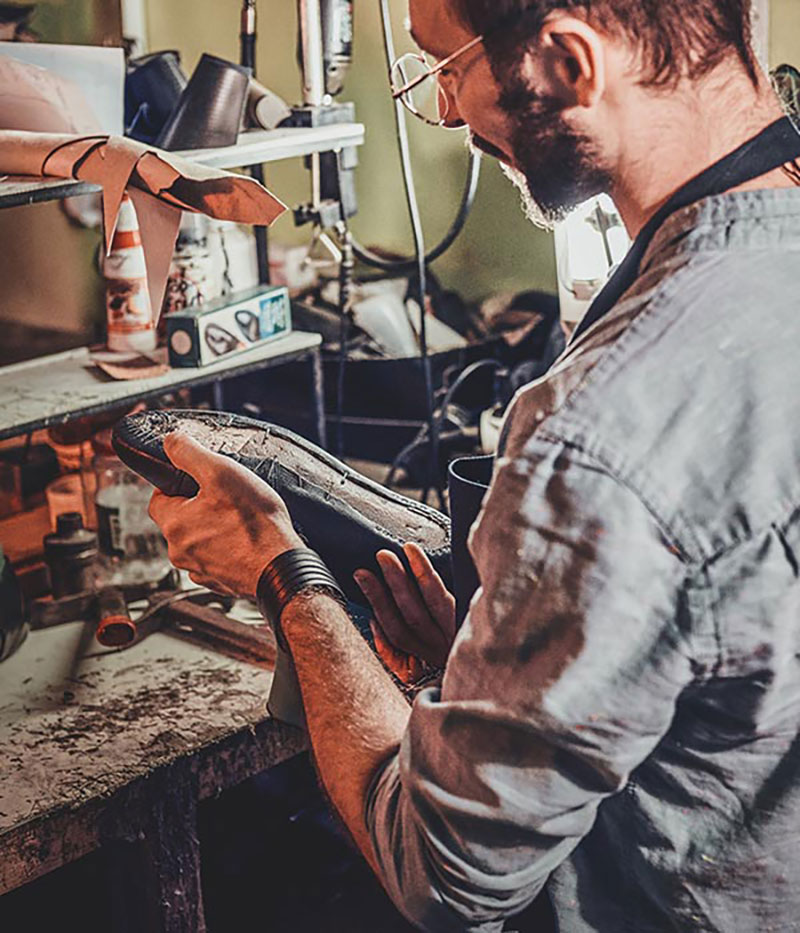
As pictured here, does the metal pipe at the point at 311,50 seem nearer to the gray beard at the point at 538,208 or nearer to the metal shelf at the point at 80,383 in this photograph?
the metal shelf at the point at 80,383

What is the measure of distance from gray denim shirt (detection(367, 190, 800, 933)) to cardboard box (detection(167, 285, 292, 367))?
104 cm

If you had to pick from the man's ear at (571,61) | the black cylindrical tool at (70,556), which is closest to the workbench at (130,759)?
the black cylindrical tool at (70,556)

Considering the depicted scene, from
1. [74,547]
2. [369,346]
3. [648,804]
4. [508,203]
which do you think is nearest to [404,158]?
[369,346]

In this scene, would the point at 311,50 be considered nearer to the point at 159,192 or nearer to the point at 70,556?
the point at 159,192

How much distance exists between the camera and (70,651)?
1.56 m

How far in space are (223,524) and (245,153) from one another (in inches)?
29.6

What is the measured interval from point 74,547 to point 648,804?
110 centimetres

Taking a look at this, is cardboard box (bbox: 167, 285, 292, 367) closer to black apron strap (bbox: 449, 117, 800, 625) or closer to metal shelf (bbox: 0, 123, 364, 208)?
metal shelf (bbox: 0, 123, 364, 208)

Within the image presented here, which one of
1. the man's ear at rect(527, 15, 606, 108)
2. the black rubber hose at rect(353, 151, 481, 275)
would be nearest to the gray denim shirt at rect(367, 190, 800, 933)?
the man's ear at rect(527, 15, 606, 108)

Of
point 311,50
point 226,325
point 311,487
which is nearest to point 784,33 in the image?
point 311,50

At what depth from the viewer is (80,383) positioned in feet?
5.71

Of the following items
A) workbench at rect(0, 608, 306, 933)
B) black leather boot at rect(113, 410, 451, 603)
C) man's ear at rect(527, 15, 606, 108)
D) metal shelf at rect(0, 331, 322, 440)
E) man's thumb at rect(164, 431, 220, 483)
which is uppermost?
man's ear at rect(527, 15, 606, 108)

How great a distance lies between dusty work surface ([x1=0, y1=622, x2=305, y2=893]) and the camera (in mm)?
1220

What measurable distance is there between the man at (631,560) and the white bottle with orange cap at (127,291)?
903 mm
